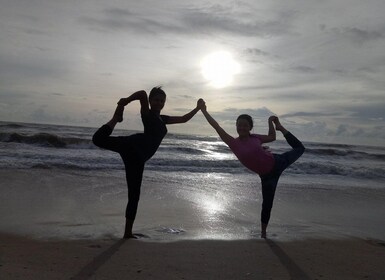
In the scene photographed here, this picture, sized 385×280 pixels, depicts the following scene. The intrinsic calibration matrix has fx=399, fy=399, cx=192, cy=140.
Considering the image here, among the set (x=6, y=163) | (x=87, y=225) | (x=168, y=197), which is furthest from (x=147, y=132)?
(x=6, y=163)

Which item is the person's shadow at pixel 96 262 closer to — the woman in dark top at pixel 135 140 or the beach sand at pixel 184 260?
the beach sand at pixel 184 260

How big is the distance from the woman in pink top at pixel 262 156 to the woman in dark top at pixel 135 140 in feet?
3.10

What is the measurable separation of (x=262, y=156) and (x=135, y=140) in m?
1.85

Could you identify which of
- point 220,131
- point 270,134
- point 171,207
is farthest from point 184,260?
point 171,207

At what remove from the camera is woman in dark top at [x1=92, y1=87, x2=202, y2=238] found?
5000 mm

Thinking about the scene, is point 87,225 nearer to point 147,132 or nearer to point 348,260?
point 147,132

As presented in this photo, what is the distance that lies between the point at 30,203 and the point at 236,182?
6.76 meters

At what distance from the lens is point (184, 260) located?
4.17 meters

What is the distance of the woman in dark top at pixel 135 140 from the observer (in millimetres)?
5000

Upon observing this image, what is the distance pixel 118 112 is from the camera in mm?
5020

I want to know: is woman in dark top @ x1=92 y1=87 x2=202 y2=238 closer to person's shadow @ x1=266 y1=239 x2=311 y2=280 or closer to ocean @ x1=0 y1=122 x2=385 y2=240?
ocean @ x1=0 y1=122 x2=385 y2=240

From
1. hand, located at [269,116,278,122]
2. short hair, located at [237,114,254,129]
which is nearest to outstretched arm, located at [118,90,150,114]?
short hair, located at [237,114,254,129]

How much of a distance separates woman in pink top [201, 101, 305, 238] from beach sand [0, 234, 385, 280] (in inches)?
26.3

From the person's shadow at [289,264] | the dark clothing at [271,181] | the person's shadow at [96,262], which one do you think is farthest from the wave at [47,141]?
the person's shadow at [289,264]
